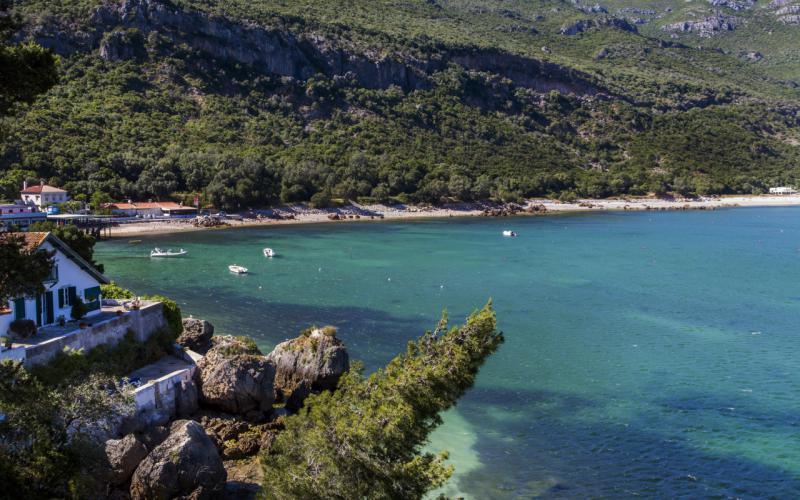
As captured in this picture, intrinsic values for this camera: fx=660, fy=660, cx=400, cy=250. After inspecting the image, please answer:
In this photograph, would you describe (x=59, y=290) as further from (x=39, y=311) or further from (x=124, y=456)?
(x=124, y=456)

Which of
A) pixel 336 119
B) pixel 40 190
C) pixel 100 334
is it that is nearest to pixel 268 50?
pixel 336 119

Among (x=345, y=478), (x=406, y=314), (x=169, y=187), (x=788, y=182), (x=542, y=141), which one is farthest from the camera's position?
(x=542, y=141)

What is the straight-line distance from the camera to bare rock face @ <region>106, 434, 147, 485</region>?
1681 centimetres

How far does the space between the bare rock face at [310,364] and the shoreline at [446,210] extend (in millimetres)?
59864

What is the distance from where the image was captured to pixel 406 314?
1603 inches

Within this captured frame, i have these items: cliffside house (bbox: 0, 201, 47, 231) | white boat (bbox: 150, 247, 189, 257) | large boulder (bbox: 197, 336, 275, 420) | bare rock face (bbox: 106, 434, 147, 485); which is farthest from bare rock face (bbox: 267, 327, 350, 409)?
cliffside house (bbox: 0, 201, 47, 231)

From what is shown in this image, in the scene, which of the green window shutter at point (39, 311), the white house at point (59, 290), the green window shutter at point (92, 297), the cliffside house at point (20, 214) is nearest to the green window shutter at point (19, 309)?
the white house at point (59, 290)

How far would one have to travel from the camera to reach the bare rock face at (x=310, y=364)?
80.8ft

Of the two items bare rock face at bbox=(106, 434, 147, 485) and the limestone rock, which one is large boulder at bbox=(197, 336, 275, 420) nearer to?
the limestone rock

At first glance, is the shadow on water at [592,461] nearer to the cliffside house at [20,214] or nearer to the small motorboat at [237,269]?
the small motorboat at [237,269]

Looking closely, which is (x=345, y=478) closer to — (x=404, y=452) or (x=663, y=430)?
(x=404, y=452)

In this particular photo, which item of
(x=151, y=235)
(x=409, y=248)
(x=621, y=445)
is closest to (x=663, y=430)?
(x=621, y=445)

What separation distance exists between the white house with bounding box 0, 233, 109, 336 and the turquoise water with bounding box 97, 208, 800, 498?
451 inches

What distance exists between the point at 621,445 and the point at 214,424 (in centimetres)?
1353
